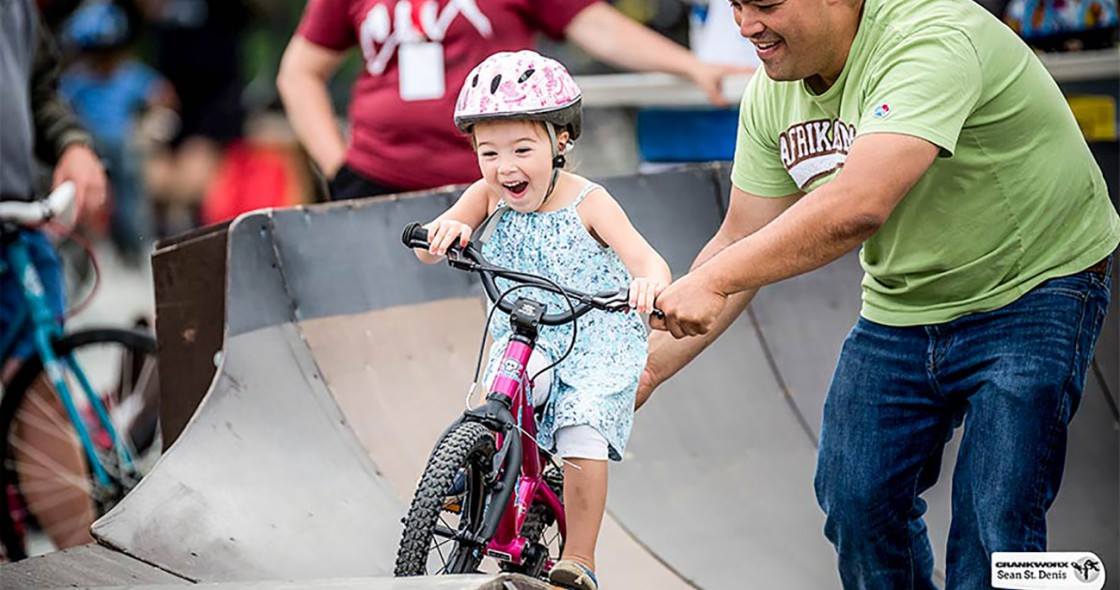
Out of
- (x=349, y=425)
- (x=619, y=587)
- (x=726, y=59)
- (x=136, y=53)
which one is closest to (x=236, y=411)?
(x=349, y=425)

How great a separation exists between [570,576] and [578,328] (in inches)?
23.2

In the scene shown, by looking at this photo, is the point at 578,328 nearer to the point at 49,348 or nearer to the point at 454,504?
the point at 454,504

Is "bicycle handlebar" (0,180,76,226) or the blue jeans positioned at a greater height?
"bicycle handlebar" (0,180,76,226)

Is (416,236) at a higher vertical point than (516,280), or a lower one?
higher

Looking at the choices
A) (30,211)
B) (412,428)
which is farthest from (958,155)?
(30,211)

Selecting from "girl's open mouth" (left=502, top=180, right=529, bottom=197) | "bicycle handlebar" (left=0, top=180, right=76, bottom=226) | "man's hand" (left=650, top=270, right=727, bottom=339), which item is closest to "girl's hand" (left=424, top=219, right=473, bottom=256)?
"girl's open mouth" (left=502, top=180, right=529, bottom=197)

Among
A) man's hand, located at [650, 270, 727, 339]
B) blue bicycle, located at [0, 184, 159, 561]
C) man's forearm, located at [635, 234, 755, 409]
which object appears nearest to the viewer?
man's hand, located at [650, 270, 727, 339]

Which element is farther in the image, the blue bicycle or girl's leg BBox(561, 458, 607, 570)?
the blue bicycle

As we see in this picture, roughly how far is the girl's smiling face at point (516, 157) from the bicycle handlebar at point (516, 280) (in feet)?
0.55

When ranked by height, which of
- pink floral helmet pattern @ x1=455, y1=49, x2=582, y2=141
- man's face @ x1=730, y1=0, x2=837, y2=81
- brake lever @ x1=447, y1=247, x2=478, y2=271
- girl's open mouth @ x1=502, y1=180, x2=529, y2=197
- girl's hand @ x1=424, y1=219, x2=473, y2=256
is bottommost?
brake lever @ x1=447, y1=247, x2=478, y2=271

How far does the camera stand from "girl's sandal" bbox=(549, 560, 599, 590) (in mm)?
4395

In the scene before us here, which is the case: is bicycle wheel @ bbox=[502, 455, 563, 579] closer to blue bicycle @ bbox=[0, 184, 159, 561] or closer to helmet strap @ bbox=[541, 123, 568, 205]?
helmet strap @ bbox=[541, 123, 568, 205]

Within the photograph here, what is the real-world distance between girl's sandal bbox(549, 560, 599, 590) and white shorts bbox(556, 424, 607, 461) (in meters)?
0.25

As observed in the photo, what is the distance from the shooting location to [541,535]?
461 cm
